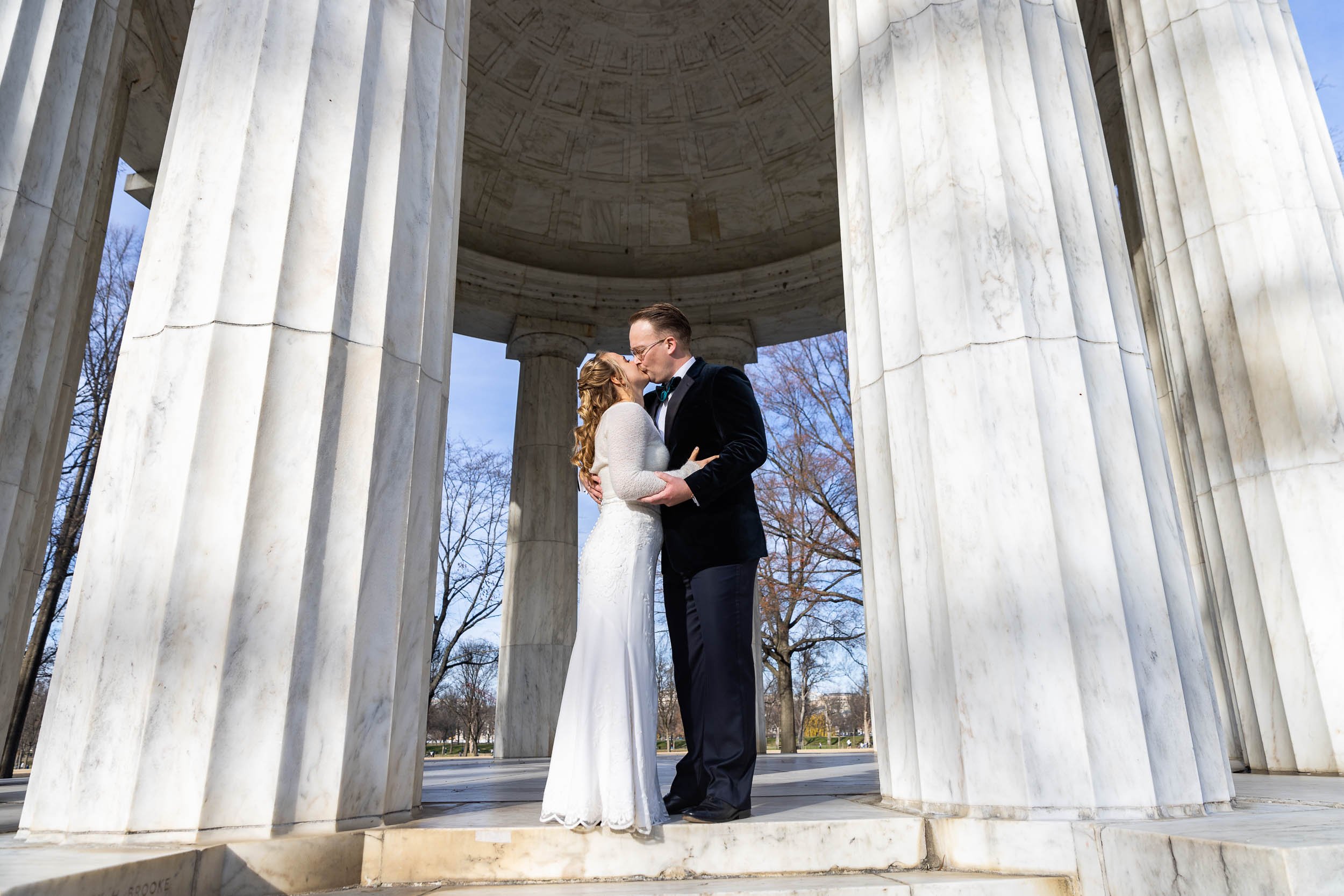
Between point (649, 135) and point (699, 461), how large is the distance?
77.8 feet

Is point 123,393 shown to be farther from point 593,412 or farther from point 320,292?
point 593,412

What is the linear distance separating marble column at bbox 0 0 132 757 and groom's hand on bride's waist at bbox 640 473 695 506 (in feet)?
28.8

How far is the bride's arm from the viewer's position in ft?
22.4

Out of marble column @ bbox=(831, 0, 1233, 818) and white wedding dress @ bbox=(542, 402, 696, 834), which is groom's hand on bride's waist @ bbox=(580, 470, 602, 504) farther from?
marble column @ bbox=(831, 0, 1233, 818)

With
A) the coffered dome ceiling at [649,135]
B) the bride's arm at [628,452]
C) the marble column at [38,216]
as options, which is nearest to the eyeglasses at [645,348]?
the bride's arm at [628,452]

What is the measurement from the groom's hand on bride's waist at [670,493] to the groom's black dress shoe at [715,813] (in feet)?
8.03

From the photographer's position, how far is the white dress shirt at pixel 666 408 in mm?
7980

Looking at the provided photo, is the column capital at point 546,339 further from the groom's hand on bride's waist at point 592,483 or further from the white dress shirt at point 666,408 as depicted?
the groom's hand on bride's waist at point 592,483

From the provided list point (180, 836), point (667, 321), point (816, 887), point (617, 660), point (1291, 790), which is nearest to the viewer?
point (816, 887)

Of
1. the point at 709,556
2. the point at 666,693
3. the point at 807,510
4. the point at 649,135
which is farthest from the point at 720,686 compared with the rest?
the point at 666,693

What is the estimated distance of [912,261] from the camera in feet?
26.3

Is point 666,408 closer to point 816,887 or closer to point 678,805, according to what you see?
point 678,805

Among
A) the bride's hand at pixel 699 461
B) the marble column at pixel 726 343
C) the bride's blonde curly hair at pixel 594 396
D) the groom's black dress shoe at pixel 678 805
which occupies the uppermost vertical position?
the marble column at pixel 726 343

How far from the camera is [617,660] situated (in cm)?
645
